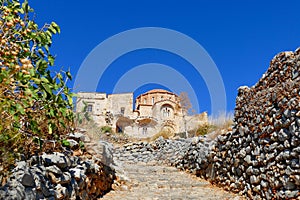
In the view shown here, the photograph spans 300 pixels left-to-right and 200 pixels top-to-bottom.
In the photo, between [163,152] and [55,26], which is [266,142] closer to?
[55,26]

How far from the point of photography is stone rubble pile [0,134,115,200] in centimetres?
242

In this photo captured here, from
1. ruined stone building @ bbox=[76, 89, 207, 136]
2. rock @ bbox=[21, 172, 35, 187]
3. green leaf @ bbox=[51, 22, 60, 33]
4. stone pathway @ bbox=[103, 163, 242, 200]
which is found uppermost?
ruined stone building @ bbox=[76, 89, 207, 136]

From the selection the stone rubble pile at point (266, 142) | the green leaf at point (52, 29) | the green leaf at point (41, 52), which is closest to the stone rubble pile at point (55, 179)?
the green leaf at point (41, 52)

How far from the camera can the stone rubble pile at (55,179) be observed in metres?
2.42

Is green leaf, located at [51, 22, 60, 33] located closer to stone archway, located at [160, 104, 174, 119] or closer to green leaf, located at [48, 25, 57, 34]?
green leaf, located at [48, 25, 57, 34]

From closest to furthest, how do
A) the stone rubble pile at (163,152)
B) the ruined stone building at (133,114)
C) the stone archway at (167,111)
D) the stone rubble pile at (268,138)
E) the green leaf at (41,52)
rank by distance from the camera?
the green leaf at (41,52) < the stone rubble pile at (268,138) < the stone rubble pile at (163,152) < the ruined stone building at (133,114) < the stone archway at (167,111)

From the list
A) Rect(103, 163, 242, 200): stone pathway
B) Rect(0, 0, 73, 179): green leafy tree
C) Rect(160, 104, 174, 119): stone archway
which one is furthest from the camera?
Rect(160, 104, 174, 119): stone archway

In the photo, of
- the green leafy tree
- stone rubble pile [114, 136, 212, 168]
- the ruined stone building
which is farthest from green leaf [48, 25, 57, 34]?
the ruined stone building

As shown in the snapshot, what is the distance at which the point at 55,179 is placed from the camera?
125 inches

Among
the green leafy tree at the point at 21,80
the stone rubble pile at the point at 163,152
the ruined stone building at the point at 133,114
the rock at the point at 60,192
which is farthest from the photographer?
the ruined stone building at the point at 133,114

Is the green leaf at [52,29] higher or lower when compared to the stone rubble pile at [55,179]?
higher

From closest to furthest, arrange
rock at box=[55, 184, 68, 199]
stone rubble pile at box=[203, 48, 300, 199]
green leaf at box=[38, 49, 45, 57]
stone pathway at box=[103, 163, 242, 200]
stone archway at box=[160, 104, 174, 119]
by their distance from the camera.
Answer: green leaf at box=[38, 49, 45, 57] < rock at box=[55, 184, 68, 199] < stone rubble pile at box=[203, 48, 300, 199] < stone pathway at box=[103, 163, 242, 200] < stone archway at box=[160, 104, 174, 119]

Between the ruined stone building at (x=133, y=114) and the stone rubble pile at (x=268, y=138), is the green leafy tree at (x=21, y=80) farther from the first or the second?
the ruined stone building at (x=133, y=114)

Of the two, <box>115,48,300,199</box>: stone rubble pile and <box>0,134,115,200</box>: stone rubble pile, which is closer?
<box>0,134,115,200</box>: stone rubble pile
